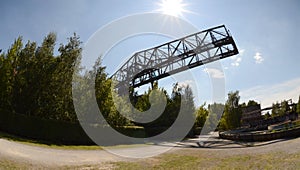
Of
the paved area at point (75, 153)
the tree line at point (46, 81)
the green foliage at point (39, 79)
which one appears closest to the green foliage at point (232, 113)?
the tree line at point (46, 81)

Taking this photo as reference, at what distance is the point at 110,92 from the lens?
865 inches

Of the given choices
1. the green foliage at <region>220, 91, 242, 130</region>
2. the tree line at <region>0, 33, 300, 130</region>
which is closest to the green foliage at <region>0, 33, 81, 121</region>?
the tree line at <region>0, 33, 300, 130</region>

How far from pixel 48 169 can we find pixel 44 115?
13382mm

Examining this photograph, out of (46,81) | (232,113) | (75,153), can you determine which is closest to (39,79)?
(46,81)

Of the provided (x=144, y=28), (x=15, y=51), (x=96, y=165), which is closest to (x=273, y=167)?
(x=96, y=165)

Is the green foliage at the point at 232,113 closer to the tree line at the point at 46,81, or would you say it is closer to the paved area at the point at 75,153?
the tree line at the point at 46,81

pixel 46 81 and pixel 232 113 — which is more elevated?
pixel 46 81

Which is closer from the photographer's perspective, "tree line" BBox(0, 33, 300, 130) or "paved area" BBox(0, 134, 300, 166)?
"paved area" BBox(0, 134, 300, 166)

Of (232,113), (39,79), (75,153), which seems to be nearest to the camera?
(75,153)

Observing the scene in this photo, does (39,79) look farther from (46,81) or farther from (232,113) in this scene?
(232,113)

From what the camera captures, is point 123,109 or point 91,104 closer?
point 91,104

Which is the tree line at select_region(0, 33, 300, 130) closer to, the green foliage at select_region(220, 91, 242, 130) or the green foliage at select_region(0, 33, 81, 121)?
the green foliage at select_region(0, 33, 81, 121)

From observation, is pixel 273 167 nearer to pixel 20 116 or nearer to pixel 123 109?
pixel 20 116

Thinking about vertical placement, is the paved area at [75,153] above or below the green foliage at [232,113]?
below
